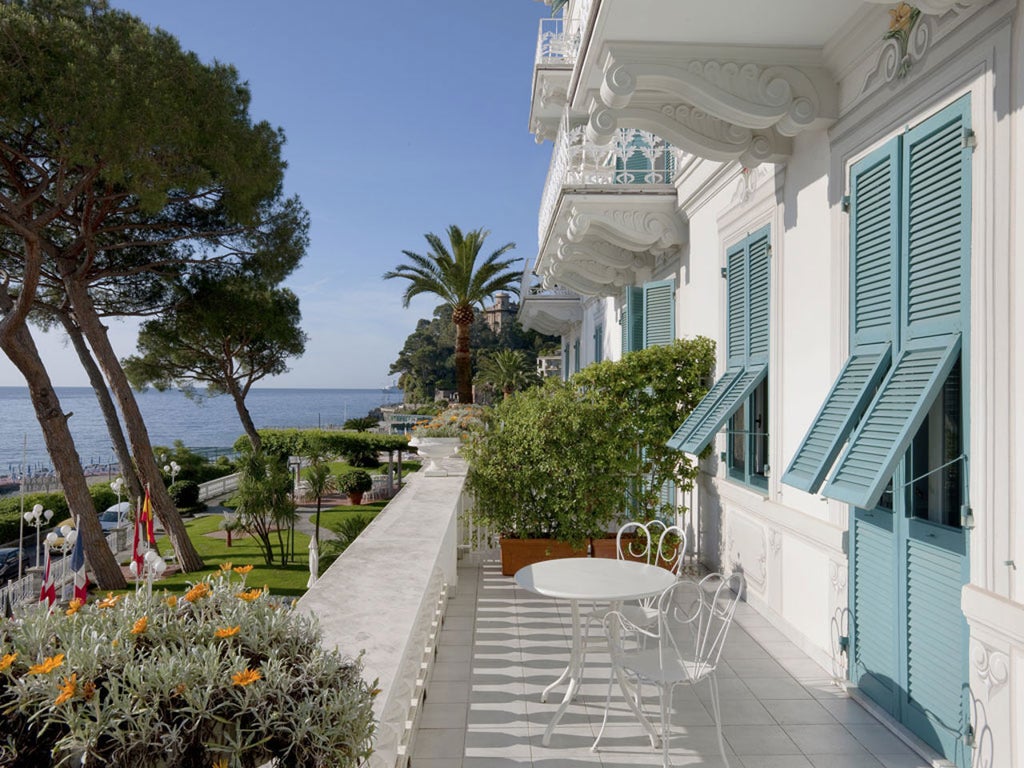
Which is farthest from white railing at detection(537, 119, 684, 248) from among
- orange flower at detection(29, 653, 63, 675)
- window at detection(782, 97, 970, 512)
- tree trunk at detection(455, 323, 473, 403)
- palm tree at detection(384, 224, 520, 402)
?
palm tree at detection(384, 224, 520, 402)

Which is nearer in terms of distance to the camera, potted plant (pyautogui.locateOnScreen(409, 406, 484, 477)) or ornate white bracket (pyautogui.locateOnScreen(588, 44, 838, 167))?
ornate white bracket (pyautogui.locateOnScreen(588, 44, 838, 167))

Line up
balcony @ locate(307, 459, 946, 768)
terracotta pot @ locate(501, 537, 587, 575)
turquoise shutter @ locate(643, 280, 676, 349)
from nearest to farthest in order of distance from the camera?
balcony @ locate(307, 459, 946, 768) → terracotta pot @ locate(501, 537, 587, 575) → turquoise shutter @ locate(643, 280, 676, 349)

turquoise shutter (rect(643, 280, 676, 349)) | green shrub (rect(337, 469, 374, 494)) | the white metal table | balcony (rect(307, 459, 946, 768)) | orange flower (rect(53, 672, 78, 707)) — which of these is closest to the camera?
orange flower (rect(53, 672, 78, 707))

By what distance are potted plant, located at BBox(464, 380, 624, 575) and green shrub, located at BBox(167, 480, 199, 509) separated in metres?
21.9

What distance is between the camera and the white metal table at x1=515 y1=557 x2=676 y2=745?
389 centimetres

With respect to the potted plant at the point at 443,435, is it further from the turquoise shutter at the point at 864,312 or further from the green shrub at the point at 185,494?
the green shrub at the point at 185,494

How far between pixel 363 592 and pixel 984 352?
2.87m

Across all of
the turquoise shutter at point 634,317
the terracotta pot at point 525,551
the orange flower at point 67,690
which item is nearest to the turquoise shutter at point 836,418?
the orange flower at point 67,690

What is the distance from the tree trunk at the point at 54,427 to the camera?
12.4 metres

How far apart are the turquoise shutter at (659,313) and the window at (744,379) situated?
6.10ft

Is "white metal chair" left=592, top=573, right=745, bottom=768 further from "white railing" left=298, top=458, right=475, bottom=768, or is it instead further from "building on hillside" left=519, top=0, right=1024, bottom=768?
"white railing" left=298, top=458, right=475, bottom=768

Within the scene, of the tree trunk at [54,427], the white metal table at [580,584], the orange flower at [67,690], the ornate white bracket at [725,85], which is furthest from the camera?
the tree trunk at [54,427]

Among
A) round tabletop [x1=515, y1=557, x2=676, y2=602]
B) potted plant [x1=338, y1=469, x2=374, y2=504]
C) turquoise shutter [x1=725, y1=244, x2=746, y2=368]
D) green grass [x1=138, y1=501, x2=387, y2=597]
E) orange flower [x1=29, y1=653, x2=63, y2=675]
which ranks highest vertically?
turquoise shutter [x1=725, y1=244, x2=746, y2=368]

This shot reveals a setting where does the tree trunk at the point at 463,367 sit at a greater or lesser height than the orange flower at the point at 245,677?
greater
